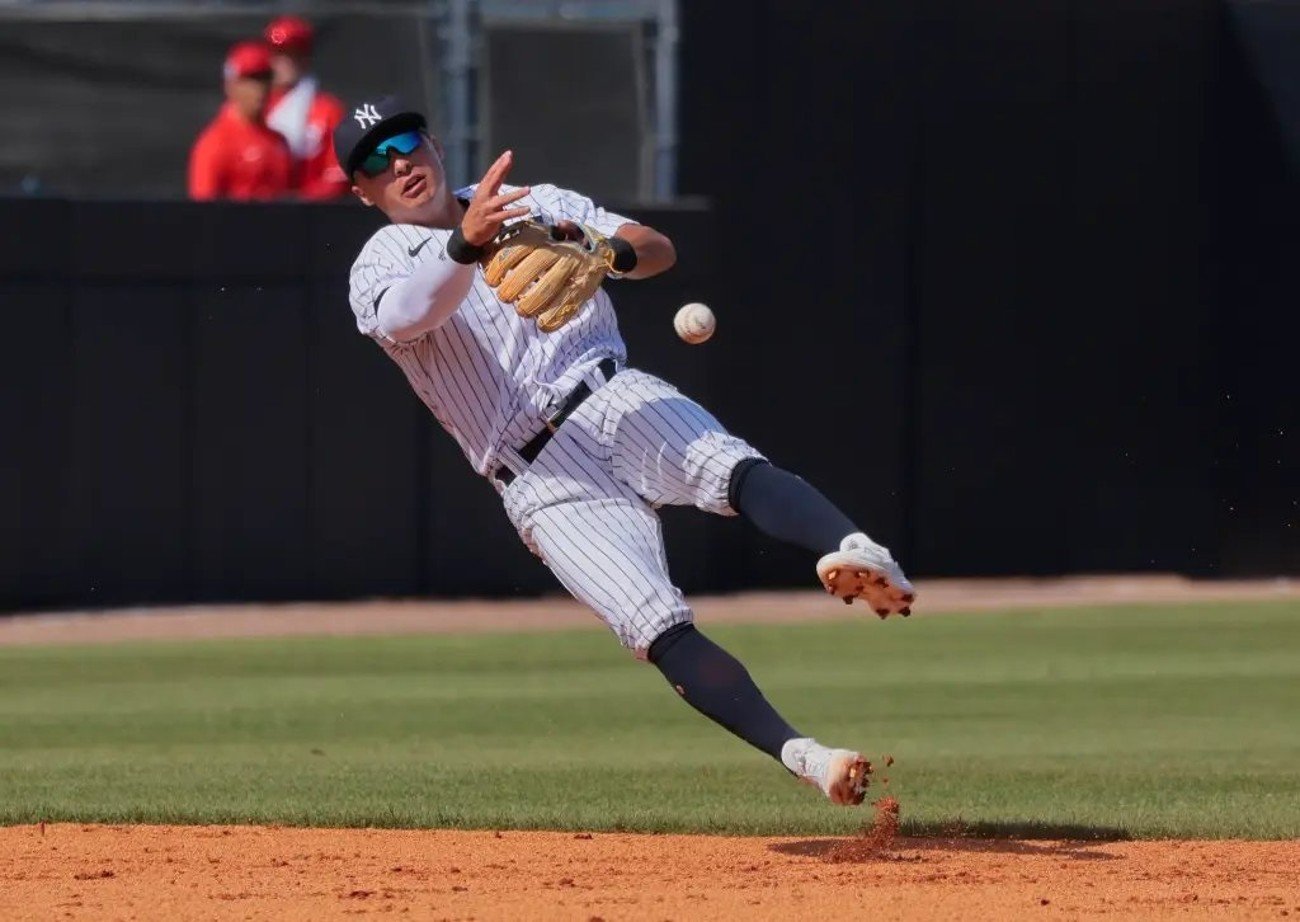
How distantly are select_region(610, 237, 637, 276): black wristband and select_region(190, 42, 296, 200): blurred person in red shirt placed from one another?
667 cm

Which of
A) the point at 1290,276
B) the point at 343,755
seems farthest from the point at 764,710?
the point at 1290,276

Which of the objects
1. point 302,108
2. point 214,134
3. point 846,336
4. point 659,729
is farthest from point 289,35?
point 659,729

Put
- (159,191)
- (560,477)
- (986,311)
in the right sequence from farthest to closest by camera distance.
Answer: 1. (986,311)
2. (159,191)
3. (560,477)

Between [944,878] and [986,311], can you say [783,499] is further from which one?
[986,311]

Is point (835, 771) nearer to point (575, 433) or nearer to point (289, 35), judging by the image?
point (575, 433)

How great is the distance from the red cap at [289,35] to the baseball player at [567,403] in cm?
635

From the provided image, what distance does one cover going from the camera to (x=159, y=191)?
11.9 metres

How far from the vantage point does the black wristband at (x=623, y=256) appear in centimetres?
535

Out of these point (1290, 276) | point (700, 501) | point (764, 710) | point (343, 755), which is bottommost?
point (343, 755)

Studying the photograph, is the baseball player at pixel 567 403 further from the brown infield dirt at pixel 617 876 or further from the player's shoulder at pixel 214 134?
the player's shoulder at pixel 214 134

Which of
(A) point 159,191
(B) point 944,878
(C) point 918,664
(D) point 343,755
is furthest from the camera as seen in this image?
(A) point 159,191

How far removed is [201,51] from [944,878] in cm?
803

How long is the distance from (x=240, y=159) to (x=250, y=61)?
1.61 ft

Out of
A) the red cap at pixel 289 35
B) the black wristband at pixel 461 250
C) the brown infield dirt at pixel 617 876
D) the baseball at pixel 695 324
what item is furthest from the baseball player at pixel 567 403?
the red cap at pixel 289 35
